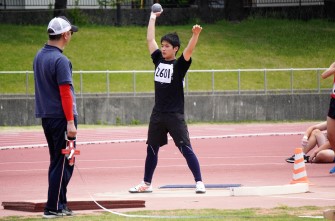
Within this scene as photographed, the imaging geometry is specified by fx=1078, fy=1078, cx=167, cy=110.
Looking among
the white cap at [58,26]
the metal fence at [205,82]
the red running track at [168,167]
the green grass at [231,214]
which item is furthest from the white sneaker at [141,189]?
the metal fence at [205,82]

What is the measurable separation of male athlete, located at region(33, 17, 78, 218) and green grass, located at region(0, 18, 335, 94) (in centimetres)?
2349

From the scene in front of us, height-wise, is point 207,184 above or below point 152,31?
below

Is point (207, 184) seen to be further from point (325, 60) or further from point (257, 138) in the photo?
point (325, 60)

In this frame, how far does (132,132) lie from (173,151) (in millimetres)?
7202

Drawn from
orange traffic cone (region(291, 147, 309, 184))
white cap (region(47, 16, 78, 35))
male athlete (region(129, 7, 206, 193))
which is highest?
white cap (region(47, 16, 78, 35))

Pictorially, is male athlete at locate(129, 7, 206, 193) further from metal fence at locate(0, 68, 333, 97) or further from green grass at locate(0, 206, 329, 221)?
metal fence at locate(0, 68, 333, 97)

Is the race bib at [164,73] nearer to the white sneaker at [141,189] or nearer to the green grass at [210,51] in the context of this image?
the white sneaker at [141,189]

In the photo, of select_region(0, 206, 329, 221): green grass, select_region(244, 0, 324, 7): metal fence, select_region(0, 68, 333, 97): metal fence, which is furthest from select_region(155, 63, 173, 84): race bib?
select_region(244, 0, 324, 7): metal fence

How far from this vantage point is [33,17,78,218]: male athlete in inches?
468

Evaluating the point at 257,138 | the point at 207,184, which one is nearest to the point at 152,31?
the point at 207,184

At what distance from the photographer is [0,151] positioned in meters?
24.1

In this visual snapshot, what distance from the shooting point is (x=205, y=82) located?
37.3 m

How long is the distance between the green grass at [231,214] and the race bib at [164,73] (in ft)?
8.73

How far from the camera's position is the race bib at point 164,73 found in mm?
14438
